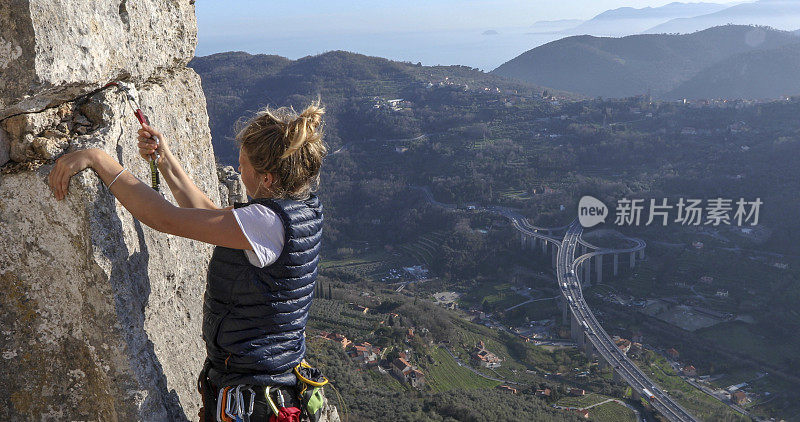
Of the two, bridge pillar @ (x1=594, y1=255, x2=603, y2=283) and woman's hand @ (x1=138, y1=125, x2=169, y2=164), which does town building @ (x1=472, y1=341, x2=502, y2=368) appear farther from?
woman's hand @ (x1=138, y1=125, x2=169, y2=164)

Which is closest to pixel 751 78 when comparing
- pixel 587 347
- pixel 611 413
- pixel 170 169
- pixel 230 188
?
pixel 587 347

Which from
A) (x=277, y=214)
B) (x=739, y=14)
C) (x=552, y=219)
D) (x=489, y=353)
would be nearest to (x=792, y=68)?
(x=552, y=219)

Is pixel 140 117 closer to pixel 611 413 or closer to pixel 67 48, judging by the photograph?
pixel 67 48

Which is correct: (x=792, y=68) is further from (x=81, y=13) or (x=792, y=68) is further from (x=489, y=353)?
(x=81, y=13)

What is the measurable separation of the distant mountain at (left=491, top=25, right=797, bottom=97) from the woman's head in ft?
302

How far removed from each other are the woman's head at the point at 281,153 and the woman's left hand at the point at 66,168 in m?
0.49

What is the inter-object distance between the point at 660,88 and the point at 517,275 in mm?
62083

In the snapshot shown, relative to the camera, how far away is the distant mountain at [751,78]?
7550 cm

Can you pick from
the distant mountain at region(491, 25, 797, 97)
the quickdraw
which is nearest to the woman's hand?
the quickdraw

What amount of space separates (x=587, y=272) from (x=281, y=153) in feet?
118

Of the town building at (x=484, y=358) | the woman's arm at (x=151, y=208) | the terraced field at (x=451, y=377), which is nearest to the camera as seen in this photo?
the woman's arm at (x=151, y=208)

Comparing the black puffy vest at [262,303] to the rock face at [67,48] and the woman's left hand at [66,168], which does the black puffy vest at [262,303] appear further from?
the rock face at [67,48]

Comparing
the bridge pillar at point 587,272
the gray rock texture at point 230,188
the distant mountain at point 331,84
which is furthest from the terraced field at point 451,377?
the distant mountain at point 331,84

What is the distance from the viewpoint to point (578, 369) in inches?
1003
